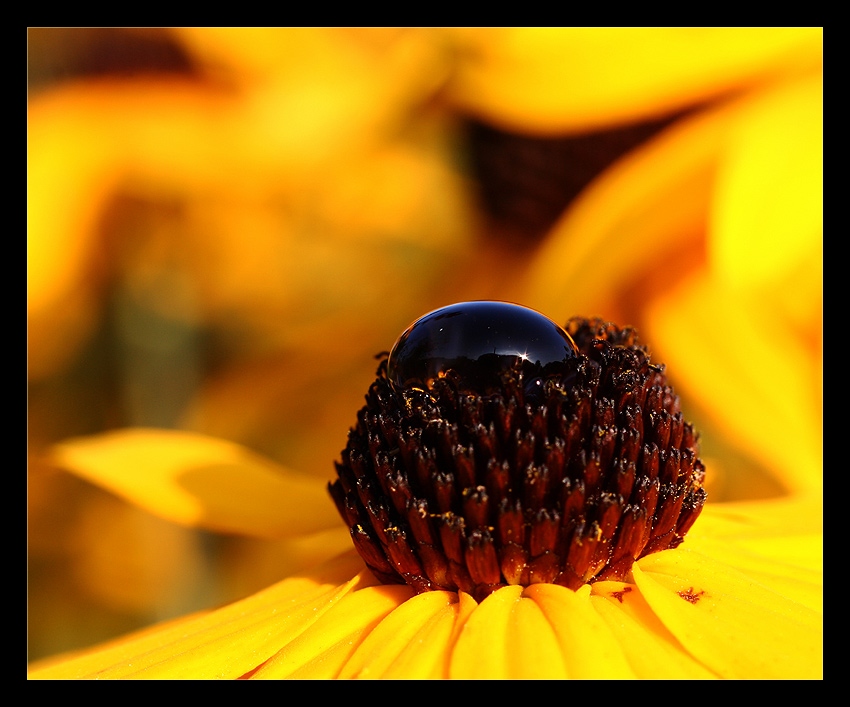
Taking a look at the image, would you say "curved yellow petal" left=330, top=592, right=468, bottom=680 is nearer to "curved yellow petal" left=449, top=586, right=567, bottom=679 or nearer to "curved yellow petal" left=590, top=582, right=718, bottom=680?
"curved yellow petal" left=449, top=586, right=567, bottom=679

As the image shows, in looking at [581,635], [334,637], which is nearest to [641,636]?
[581,635]

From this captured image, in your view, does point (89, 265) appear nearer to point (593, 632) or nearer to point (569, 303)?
point (569, 303)

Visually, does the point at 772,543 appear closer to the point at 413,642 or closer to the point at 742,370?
the point at 413,642

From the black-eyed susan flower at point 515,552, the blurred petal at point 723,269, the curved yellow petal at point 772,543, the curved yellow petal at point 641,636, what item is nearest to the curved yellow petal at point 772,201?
the blurred petal at point 723,269

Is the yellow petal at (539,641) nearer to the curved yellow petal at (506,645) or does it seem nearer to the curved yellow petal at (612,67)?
the curved yellow petal at (506,645)

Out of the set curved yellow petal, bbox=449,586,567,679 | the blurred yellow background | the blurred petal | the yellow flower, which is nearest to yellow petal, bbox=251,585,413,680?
the yellow flower
